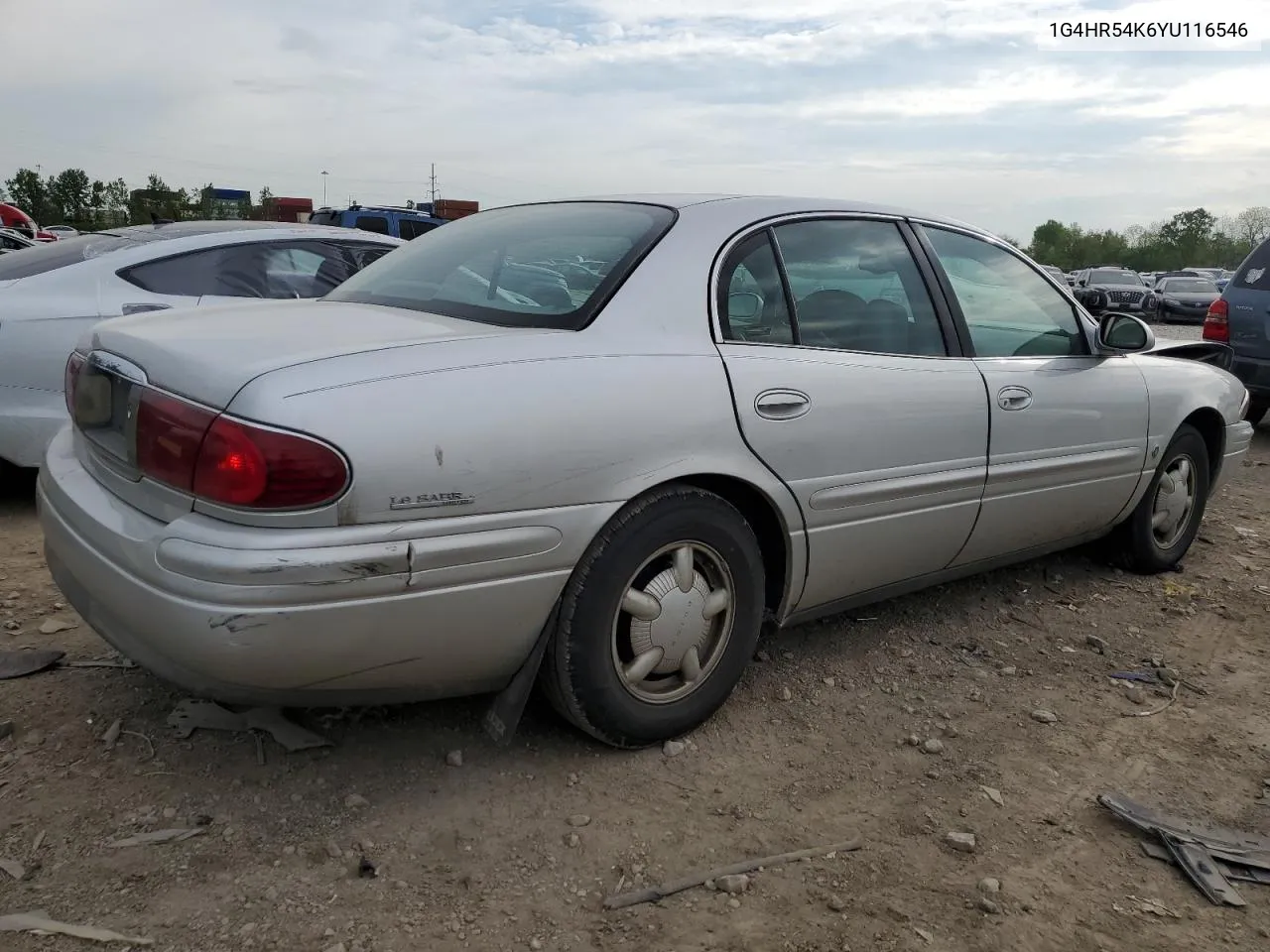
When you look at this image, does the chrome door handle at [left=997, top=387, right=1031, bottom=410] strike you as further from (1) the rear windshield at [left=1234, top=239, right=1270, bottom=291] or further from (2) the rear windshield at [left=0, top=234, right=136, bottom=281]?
(1) the rear windshield at [left=1234, top=239, right=1270, bottom=291]

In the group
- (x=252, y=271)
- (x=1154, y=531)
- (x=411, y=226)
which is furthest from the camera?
(x=411, y=226)

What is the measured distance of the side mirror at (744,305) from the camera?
2795 mm

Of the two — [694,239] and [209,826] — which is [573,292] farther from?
[209,826]

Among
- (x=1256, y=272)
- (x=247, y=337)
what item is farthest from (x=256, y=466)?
(x=1256, y=272)

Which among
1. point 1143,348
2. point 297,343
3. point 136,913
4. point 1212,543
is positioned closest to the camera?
point 136,913

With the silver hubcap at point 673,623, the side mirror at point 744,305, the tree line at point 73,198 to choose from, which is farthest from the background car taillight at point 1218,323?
the tree line at point 73,198

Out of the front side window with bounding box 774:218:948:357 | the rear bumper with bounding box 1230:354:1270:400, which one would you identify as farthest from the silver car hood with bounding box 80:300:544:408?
the rear bumper with bounding box 1230:354:1270:400

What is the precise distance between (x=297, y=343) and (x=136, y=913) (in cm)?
120

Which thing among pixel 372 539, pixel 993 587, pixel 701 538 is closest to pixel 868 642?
pixel 993 587

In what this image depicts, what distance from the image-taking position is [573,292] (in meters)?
2.65

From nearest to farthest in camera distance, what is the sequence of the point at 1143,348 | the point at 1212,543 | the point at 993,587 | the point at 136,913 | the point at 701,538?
the point at 136,913 < the point at 701,538 < the point at 1143,348 < the point at 993,587 < the point at 1212,543

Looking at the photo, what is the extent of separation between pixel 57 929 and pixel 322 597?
0.79m

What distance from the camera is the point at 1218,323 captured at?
7.82m

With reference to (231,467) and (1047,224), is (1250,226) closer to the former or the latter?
(1047,224)
